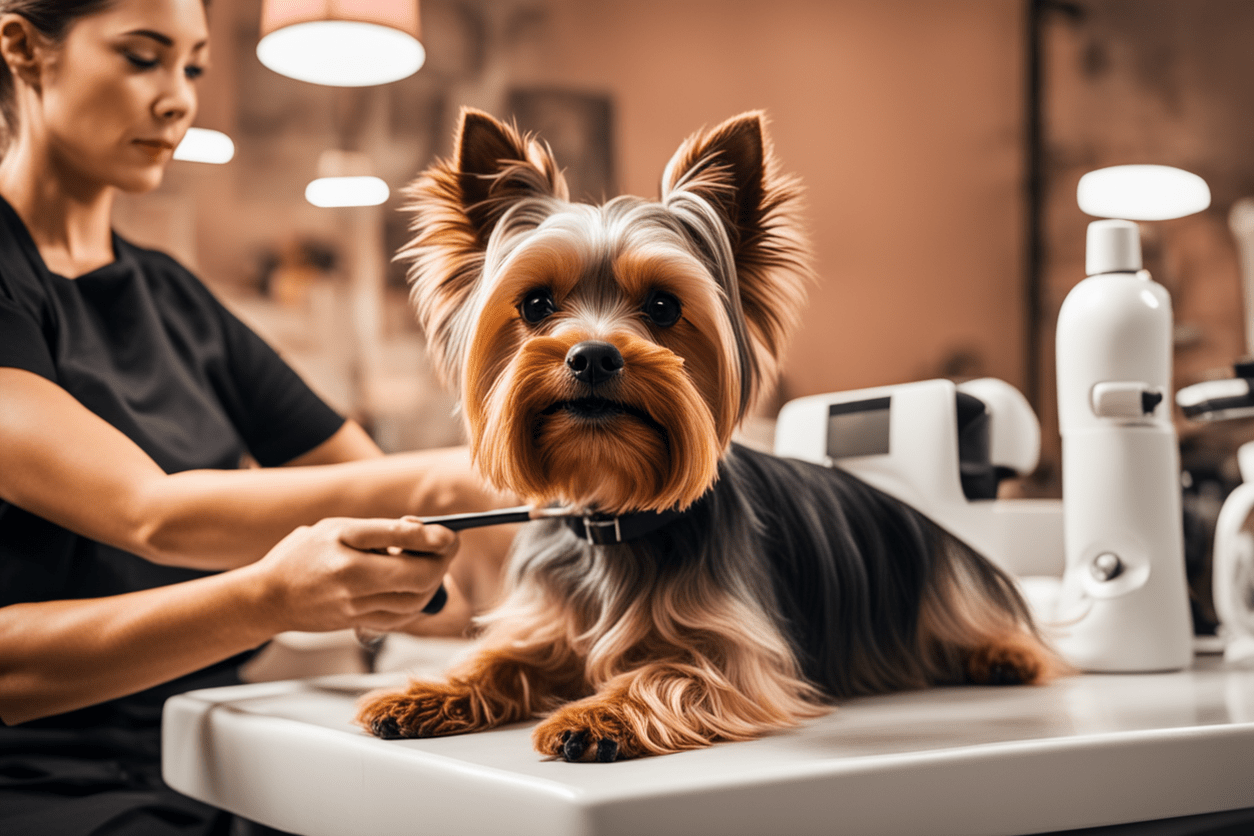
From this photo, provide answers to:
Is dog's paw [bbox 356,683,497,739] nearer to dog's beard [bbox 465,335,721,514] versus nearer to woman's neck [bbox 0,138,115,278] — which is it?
dog's beard [bbox 465,335,721,514]

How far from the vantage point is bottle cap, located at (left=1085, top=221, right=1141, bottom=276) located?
4.28 feet

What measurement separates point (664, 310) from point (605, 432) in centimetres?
15

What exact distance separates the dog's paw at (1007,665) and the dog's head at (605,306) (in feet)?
1.44

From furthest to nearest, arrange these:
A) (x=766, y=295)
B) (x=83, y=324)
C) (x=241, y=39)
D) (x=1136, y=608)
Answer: (x=241, y=39) < (x=83, y=324) < (x=1136, y=608) < (x=766, y=295)

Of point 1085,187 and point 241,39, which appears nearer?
point 1085,187

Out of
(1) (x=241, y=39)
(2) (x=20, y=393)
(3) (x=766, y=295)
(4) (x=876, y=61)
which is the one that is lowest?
(2) (x=20, y=393)

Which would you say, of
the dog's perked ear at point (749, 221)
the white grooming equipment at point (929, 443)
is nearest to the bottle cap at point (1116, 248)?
the white grooming equipment at point (929, 443)

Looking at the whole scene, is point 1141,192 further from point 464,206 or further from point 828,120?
point 464,206

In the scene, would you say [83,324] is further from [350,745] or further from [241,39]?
[241,39]

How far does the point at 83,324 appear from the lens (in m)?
1.41

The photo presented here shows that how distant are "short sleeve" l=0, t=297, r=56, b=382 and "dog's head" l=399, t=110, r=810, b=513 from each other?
1.58 feet

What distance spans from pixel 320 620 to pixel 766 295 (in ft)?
1.95

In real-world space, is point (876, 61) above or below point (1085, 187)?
above

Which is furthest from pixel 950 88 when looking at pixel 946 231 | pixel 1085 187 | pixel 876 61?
pixel 1085 187
